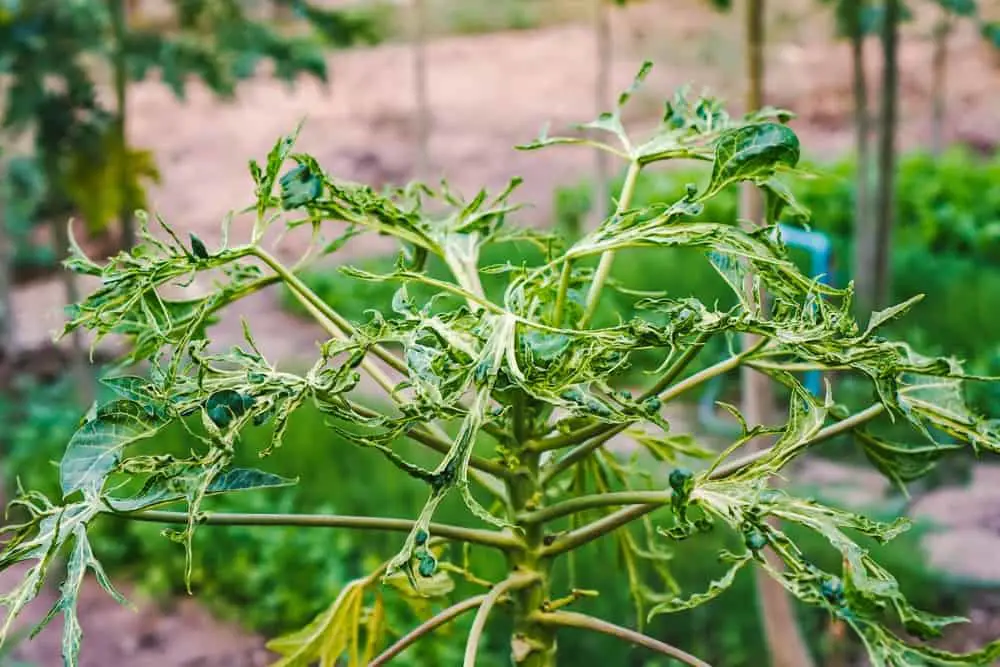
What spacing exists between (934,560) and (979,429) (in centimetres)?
253

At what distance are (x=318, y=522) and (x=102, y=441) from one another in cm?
17

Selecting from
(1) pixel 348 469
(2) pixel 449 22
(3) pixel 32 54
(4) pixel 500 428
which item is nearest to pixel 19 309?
(3) pixel 32 54

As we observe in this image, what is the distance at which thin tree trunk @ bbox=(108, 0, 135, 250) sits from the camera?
12.2ft

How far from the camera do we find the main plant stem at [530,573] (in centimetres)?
93

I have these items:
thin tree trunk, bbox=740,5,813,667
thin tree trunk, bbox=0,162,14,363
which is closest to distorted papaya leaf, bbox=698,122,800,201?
thin tree trunk, bbox=740,5,813,667

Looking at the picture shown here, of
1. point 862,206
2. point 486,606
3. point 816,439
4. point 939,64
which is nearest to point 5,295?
point 862,206

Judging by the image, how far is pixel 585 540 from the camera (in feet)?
2.98

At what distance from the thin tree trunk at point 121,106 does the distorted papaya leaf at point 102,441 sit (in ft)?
10.4

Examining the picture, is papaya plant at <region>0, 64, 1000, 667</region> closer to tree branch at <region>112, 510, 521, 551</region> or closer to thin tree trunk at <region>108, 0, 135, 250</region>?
tree branch at <region>112, 510, 521, 551</region>

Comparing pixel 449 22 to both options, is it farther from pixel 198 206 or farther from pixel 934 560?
pixel 934 560

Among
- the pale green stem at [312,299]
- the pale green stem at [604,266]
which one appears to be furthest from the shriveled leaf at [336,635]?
the pale green stem at [604,266]

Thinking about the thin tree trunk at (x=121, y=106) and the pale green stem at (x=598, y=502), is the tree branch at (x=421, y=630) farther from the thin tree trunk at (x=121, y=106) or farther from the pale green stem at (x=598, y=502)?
the thin tree trunk at (x=121, y=106)

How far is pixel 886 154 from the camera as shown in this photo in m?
4.15

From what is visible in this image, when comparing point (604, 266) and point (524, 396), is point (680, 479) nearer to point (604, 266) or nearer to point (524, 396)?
point (524, 396)
